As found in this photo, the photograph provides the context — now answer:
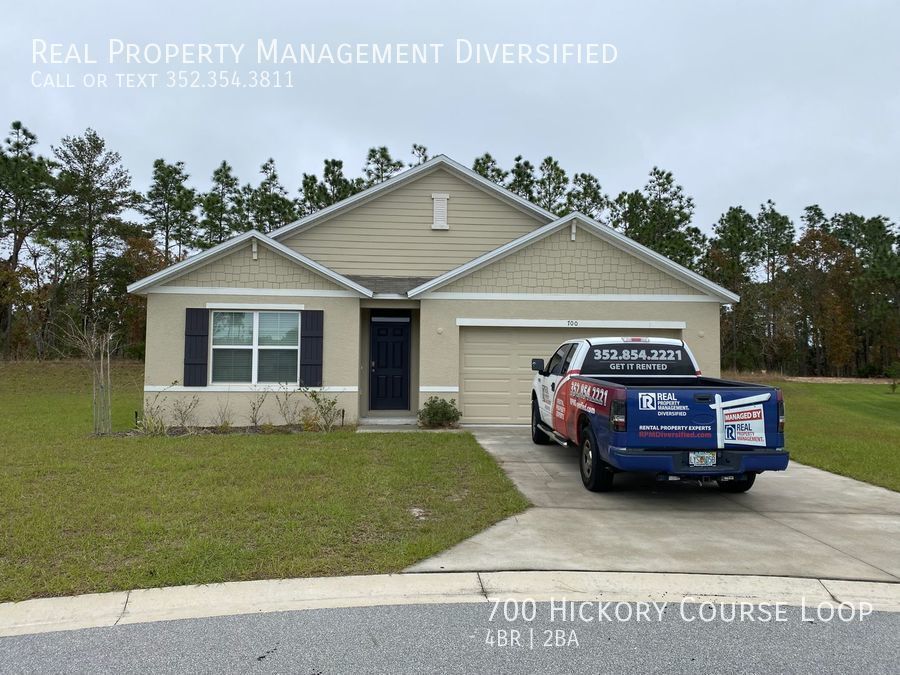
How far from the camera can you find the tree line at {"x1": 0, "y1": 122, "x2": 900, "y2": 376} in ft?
94.7

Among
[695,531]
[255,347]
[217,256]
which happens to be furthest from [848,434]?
[217,256]

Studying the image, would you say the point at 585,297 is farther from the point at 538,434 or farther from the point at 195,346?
the point at 195,346

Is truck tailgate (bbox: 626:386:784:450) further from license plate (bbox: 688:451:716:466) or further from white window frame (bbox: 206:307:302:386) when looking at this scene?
white window frame (bbox: 206:307:302:386)

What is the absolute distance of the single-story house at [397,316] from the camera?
1186cm

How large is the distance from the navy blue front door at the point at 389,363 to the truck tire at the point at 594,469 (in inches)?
285

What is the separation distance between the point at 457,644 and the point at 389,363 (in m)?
10.7

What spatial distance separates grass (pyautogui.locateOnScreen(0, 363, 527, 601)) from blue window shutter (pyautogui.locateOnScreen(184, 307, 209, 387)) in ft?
5.36

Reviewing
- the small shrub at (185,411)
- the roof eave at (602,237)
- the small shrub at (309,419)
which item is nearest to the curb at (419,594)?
the small shrub at (309,419)

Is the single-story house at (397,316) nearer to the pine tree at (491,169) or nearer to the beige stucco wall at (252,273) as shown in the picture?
the beige stucco wall at (252,273)

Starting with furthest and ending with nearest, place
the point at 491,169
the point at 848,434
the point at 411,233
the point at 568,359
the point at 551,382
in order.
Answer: the point at 491,169, the point at 411,233, the point at 848,434, the point at 551,382, the point at 568,359

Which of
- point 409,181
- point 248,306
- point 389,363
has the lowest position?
point 389,363

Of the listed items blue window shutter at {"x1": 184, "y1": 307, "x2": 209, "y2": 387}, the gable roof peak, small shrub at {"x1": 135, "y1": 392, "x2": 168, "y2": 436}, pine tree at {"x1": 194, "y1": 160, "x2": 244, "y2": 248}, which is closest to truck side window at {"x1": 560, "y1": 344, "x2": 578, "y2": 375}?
the gable roof peak

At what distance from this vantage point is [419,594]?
4.11 meters

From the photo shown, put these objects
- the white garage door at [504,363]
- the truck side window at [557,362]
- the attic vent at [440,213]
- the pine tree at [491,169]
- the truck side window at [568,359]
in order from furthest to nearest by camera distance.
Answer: the pine tree at [491,169], the attic vent at [440,213], the white garage door at [504,363], the truck side window at [557,362], the truck side window at [568,359]
